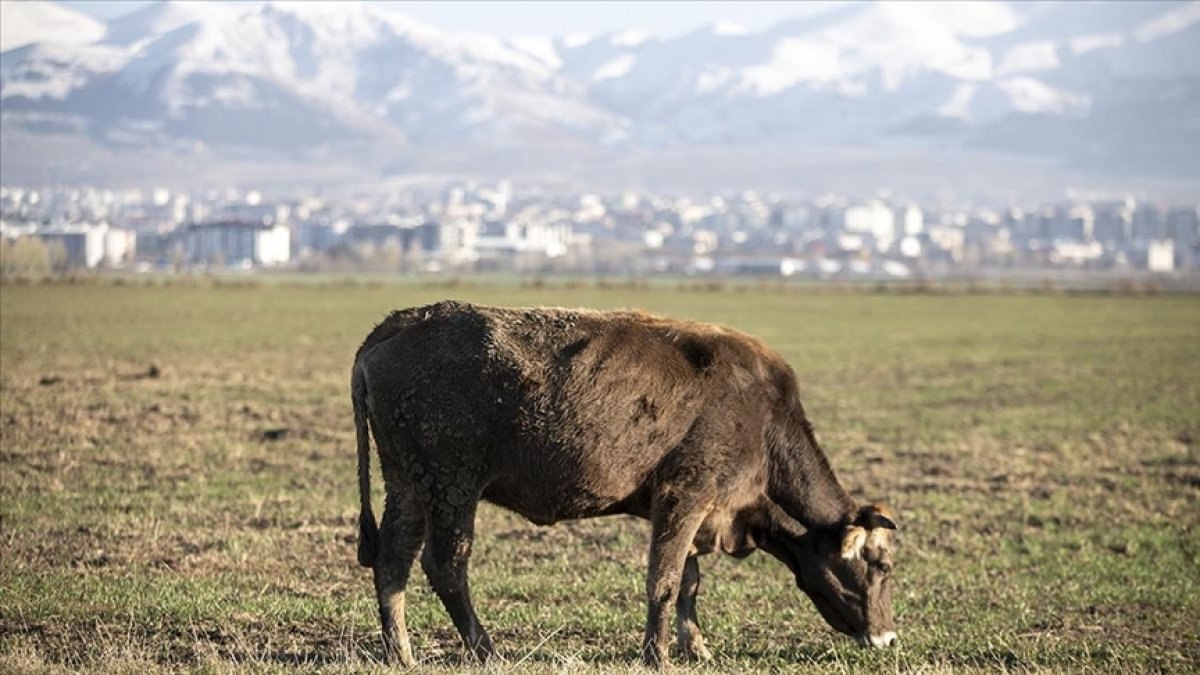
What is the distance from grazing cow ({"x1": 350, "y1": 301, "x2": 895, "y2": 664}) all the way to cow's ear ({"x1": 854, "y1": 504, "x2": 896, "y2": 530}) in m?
0.01

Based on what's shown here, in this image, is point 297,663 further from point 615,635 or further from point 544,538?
point 544,538

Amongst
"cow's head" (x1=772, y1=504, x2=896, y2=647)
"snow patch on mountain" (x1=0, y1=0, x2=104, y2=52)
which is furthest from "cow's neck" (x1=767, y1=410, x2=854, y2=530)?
"snow patch on mountain" (x1=0, y1=0, x2=104, y2=52)

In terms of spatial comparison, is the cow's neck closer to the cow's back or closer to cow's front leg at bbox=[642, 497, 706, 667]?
the cow's back

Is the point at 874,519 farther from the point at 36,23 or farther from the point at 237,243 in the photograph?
the point at 237,243

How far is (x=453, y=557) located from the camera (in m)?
10.8

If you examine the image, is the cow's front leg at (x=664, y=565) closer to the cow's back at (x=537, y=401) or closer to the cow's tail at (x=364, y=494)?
the cow's back at (x=537, y=401)

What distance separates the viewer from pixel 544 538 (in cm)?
1672

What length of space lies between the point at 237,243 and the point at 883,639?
120 m

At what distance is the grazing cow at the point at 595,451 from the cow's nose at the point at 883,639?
20mm

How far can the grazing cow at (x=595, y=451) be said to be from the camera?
35.5 ft

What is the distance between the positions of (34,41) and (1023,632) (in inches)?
1000

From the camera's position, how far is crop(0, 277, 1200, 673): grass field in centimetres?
1179

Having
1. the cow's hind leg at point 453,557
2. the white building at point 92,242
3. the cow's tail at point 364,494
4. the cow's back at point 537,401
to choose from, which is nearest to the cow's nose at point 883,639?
the cow's back at point 537,401

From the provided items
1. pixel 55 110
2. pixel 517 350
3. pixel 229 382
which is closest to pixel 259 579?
pixel 517 350
